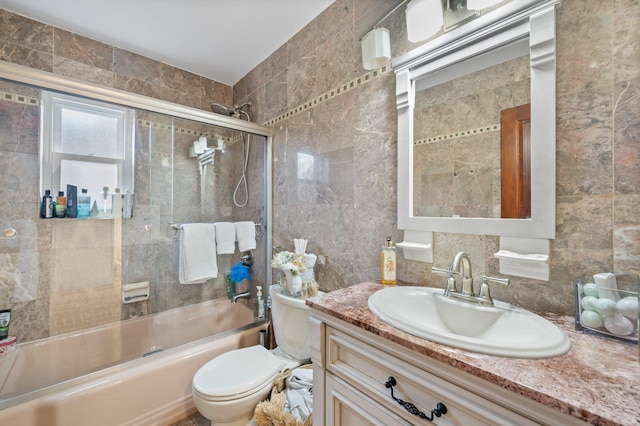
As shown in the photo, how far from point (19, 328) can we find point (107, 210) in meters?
0.87

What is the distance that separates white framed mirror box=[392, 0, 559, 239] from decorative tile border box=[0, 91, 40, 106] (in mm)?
2194

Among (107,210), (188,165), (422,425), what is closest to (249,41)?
(188,165)

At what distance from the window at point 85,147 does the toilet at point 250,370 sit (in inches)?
58.9

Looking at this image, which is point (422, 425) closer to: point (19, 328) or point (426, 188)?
point (426, 188)

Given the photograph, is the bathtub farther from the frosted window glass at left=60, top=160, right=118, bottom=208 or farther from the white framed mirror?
the white framed mirror

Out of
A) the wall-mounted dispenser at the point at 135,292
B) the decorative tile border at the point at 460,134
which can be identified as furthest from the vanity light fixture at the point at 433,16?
the wall-mounted dispenser at the point at 135,292

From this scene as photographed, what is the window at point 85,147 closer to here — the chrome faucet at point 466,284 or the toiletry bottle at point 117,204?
the toiletry bottle at point 117,204

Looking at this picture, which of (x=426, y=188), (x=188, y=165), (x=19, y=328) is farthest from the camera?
(x=188, y=165)

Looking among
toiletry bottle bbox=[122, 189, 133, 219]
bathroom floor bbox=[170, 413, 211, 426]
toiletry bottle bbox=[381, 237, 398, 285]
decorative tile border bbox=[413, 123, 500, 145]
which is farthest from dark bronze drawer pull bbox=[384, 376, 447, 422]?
toiletry bottle bbox=[122, 189, 133, 219]

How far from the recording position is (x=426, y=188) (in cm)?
117

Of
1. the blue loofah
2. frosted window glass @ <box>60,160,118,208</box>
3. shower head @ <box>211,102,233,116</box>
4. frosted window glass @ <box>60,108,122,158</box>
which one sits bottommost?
the blue loofah

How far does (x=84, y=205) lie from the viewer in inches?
73.1

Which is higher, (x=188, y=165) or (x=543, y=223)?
(x=188, y=165)

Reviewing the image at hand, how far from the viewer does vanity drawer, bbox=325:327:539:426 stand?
1.83 ft
